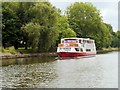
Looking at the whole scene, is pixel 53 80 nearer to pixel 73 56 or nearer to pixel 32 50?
pixel 73 56

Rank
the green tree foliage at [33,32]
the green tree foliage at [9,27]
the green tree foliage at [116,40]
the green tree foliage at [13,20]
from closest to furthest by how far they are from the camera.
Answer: the green tree foliage at [33,32] < the green tree foliage at [9,27] < the green tree foliage at [13,20] < the green tree foliage at [116,40]

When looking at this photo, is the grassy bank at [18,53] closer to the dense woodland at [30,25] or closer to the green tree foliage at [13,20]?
the dense woodland at [30,25]

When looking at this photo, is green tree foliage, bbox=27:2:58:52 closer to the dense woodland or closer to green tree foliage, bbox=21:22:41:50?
the dense woodland

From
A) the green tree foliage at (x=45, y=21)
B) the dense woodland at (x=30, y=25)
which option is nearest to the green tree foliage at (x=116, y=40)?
the dense woodland at (x=30, y=25)

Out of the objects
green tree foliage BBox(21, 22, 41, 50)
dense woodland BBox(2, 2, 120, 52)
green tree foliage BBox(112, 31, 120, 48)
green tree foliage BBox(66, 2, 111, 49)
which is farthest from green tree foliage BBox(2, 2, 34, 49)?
green tree foliage BBox(112, 31, 120, 48)

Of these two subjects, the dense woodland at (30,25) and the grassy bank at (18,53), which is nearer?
the grassy bank at (18,53)

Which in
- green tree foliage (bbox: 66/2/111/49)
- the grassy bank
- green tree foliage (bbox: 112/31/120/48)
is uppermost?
green tree foliage (bbox: 66/2/111/49)

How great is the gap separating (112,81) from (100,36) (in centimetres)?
8546

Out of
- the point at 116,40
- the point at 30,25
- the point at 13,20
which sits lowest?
the point at 116,40

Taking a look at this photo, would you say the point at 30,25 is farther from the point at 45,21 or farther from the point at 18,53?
the point at 18,53

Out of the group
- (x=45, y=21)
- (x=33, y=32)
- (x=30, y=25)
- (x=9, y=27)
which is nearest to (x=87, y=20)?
(x=45, y=21)

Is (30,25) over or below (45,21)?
below

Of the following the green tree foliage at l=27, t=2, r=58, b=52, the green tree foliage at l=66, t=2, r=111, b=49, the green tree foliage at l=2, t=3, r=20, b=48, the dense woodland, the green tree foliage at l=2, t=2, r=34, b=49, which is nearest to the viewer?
the dense woodland

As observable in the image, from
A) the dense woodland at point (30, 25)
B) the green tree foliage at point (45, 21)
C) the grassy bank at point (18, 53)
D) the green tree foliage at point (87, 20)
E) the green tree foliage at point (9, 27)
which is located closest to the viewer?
the grassy bank at point (18, 53)
